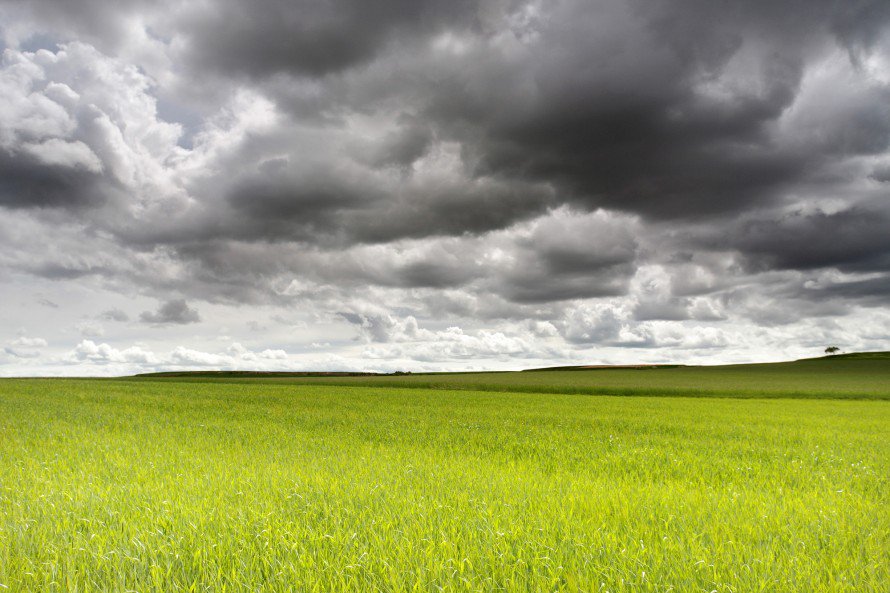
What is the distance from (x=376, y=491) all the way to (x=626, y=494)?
390 cm

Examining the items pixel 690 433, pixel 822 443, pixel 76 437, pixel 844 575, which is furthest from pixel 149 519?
pixel 822 443

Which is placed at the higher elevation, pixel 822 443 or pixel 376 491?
pixel 376 491

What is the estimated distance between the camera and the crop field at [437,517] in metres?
4.60

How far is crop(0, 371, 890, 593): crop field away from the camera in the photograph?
15.1 feet

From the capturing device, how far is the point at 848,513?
22.4 feet

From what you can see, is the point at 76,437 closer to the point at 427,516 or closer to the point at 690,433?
the point at 427,516

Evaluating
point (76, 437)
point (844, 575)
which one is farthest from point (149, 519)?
point (76, 437)

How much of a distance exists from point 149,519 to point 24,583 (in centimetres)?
156

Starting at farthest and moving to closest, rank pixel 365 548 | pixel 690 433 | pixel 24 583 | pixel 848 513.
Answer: pixel 690 433 → pixel 848 513 → pixel 365 548 → pixel 24 583

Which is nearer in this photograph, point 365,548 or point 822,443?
point 365,548

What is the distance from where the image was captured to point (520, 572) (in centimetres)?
458

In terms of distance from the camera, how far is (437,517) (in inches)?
245

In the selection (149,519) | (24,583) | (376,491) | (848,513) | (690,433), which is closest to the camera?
(24,583)

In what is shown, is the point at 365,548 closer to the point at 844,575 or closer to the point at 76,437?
the point at 844,575
